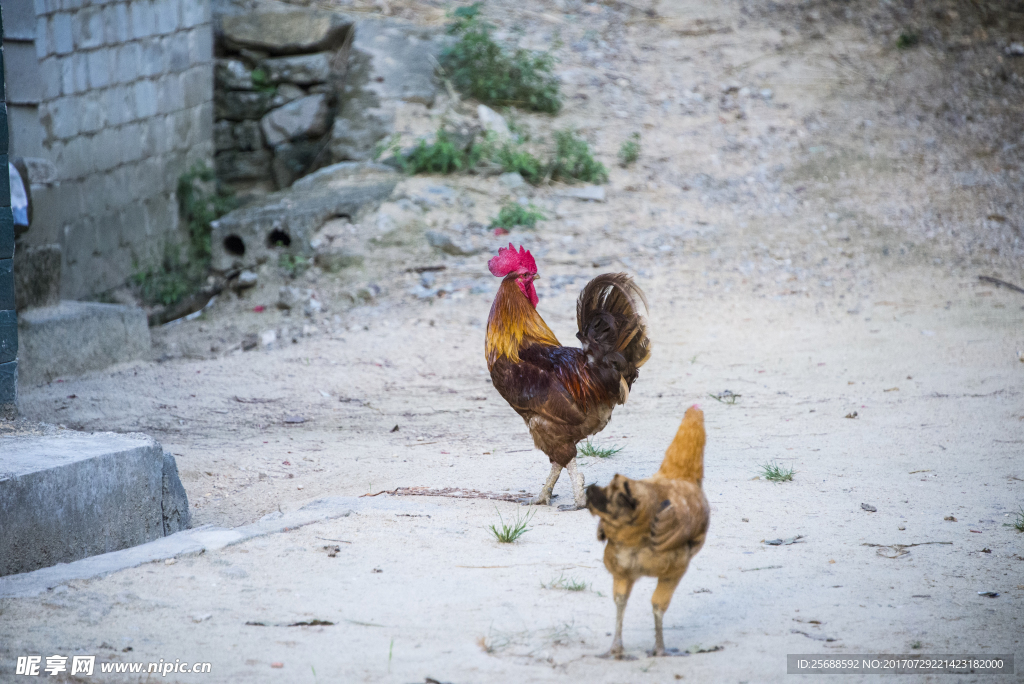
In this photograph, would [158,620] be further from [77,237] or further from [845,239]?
[845,239]

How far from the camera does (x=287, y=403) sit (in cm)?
678

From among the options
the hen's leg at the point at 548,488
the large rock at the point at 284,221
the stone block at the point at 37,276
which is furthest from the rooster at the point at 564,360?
the large rock at the point at 284,221

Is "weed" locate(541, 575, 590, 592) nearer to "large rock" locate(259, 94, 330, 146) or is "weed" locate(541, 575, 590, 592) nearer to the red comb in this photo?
the red comb

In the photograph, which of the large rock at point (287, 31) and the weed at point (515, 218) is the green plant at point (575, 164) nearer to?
the weed at point (515, 218)

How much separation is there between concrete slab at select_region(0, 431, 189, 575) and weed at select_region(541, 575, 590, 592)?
85.0 inches

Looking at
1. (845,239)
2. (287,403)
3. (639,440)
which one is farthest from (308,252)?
(845,239)

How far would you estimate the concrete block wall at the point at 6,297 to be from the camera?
16.4ft

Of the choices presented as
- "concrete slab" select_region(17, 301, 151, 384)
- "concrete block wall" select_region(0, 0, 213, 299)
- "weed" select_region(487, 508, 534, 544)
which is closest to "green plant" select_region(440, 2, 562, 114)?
"concrete block wall" select_region(0, 0, 213, 299)

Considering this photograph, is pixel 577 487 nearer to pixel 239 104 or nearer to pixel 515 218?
pixel 515 218

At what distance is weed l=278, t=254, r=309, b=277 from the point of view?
9430 millimetres

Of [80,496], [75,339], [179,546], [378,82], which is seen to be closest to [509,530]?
Answer: [179,546]

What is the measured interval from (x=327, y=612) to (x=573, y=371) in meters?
1.79

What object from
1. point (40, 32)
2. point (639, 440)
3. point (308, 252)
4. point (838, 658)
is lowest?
point (308, 252)

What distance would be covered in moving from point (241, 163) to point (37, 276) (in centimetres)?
438
